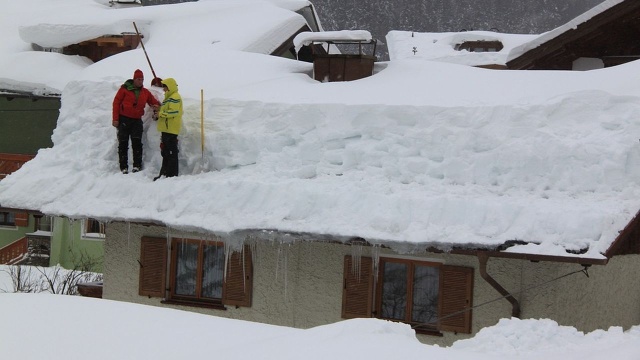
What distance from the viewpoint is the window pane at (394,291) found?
9.56 metres

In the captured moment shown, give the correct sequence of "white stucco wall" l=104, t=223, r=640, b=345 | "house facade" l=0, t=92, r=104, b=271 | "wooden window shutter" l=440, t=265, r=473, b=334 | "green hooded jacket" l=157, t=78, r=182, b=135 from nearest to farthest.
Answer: "white stucco wall" l=104, t=223, r=640, b=345 < "wooden window shutter" l=440, t=265, r=473, b=334 < "green hooded jacket" l=157, t=78, r=182, b=135 < "house facade" l=0, t=92, r=104, b=271

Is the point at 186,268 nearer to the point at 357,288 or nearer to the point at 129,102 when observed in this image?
the point at 129,102

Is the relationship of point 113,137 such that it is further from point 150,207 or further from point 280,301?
point 280,301

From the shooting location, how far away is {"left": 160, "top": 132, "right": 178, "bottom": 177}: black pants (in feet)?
33.6

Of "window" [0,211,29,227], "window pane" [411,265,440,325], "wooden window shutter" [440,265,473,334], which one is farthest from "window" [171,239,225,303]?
"window" [0,211,29,227]

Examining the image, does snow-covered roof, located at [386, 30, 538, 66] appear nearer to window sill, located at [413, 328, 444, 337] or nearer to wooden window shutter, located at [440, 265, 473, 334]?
wooden window shutter, located at [440, 265, 473, 334]

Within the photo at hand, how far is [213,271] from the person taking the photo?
10.5 metres

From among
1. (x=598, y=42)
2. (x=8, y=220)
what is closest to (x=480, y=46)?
(x=598, y=42)

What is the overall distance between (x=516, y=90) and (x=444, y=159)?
1.77 metres

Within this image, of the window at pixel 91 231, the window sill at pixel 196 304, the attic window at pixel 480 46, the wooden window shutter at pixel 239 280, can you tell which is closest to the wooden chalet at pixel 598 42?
the wooden window shutter at pixel 239 280

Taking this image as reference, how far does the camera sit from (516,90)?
410 inches

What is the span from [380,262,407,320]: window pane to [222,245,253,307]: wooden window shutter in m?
1.66

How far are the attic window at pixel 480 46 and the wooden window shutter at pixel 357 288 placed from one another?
2163 centimetres

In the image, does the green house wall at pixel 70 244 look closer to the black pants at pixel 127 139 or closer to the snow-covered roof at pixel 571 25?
the black pants at pixel 127 139
